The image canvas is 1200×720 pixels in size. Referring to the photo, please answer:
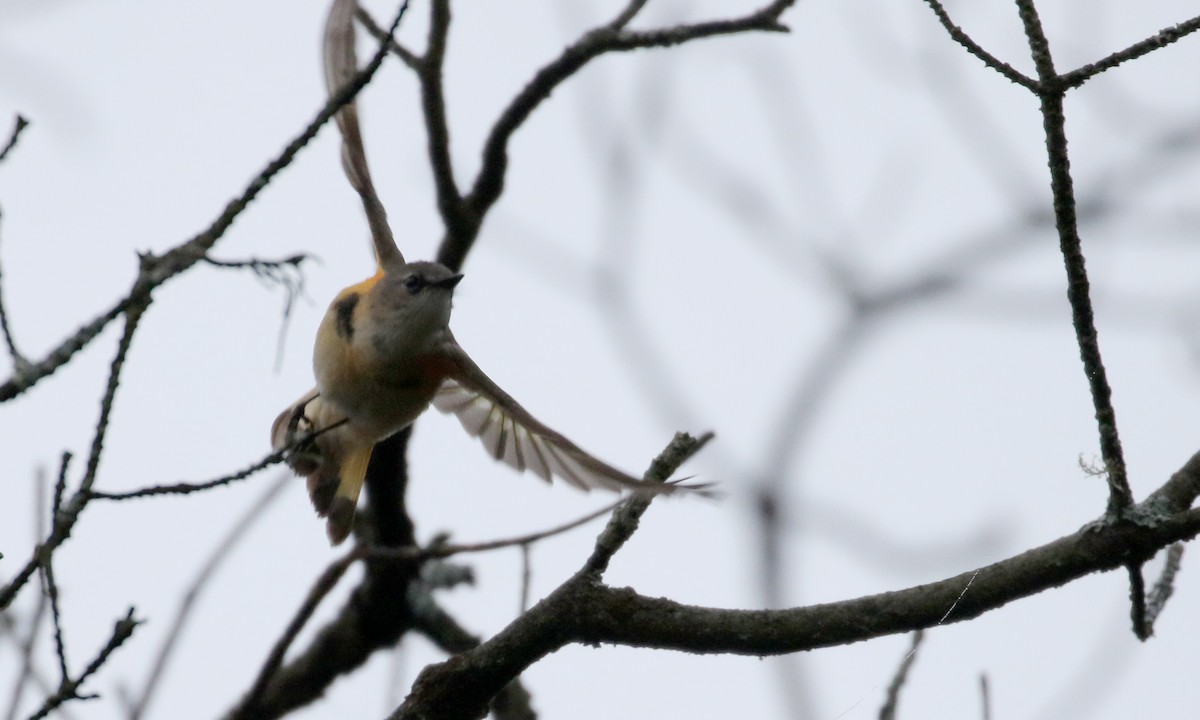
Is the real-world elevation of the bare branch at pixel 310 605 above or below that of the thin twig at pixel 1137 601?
above

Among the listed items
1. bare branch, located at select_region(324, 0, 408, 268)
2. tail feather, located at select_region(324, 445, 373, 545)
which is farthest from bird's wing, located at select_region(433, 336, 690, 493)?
bare branch, located at select_region(324, 0, 408, 268)

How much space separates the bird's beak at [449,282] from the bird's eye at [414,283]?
0.05 metres

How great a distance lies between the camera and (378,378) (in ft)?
14.4

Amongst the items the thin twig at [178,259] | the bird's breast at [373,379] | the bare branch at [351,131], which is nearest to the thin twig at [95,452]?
the thin twig at [178,259]

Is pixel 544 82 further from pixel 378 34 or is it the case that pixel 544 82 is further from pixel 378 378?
pixel 378 378

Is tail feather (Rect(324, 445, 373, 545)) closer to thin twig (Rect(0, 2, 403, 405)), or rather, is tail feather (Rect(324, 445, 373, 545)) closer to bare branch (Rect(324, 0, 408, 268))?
bare branch (Rect(324, 0, 408, 268))

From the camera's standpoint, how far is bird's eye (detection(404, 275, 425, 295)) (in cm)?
452

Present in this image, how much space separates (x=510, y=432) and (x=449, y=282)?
0.70 m

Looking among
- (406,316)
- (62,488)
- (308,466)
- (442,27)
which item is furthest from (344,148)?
(62,488)

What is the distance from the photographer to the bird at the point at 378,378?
4406 mm

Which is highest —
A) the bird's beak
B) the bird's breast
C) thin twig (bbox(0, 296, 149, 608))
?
the bird's beak

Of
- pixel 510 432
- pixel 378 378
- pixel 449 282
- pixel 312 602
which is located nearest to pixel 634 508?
pixel 312 602

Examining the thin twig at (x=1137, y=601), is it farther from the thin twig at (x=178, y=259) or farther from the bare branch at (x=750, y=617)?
the thin twig at (x=178, y=259)

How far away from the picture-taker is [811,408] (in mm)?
3539
